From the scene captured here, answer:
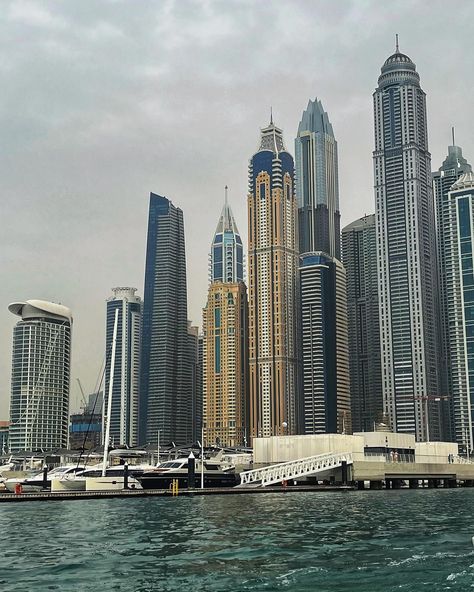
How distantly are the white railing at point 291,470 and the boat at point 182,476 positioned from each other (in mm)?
3201

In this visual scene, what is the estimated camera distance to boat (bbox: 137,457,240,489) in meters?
135

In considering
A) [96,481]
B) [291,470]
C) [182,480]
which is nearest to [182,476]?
[182,480]

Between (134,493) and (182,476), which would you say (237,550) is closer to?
(134,493)

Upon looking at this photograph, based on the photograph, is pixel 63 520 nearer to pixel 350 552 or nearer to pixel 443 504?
pixel 350 552

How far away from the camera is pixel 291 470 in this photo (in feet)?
480

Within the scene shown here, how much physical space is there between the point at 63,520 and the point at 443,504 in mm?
49659

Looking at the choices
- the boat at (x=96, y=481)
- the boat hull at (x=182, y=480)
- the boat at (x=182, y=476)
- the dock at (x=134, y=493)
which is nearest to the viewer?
the dock at (x=134, y=493)

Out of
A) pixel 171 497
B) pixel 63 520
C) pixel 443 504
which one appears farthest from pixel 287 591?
pixel 171 497

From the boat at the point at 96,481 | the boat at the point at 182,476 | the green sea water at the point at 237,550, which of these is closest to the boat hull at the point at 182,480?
the boat at the point at 182,476

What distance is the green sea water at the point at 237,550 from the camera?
3884 centimetres

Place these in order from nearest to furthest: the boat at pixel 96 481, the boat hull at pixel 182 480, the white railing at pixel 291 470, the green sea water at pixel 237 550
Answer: the green sea water at pixel 237 550 → the boat at pixel 96 481 → the boat hull at pixel 182 480 → the white railing at pixel 291 470

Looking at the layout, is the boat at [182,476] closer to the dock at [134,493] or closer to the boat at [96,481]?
the boat at [96,481]

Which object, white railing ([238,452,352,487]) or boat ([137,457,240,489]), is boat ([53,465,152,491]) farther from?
white railing ([238,452,352,487])

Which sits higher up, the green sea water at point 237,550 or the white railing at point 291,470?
the white railing at point 291,470
